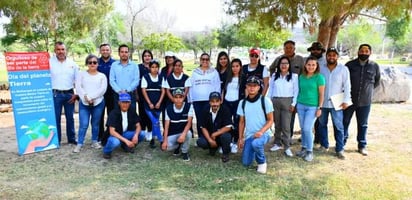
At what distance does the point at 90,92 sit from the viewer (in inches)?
205

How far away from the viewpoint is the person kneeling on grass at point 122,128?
4.91 m

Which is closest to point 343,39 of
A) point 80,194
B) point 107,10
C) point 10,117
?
point 107,10

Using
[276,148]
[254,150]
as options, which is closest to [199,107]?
[254,150]

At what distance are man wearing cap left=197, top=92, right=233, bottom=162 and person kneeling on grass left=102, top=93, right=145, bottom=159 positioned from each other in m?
0.94

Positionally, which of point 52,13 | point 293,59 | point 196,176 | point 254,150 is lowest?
point 196,176

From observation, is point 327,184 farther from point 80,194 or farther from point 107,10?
point 107,10

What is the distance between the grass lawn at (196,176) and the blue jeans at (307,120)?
29 centimetres

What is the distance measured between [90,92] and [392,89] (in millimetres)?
8278

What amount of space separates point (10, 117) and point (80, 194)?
5.56 meters

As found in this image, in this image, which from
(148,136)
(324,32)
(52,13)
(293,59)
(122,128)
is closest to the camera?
(122,128)

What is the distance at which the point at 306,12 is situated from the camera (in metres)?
5.24

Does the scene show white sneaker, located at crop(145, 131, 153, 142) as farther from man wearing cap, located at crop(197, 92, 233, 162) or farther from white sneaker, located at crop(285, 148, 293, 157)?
white sneaker, located at crop(285, 148, 293, 157)

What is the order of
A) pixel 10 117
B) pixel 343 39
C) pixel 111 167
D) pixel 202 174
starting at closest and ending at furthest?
pixel 202 174 → pixel 111 167 → pixel 10 117 → pixel 343 39

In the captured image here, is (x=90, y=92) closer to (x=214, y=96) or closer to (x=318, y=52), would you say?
(x=214, y=96)
